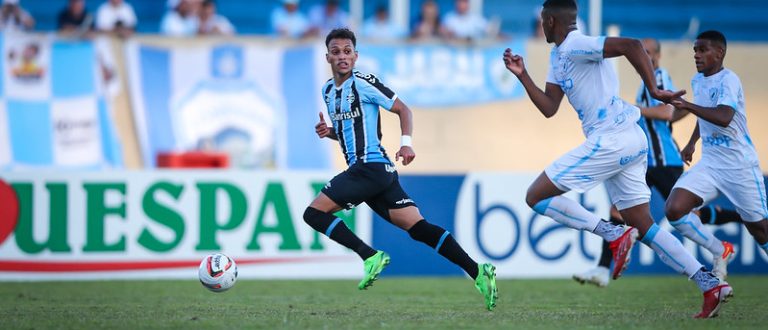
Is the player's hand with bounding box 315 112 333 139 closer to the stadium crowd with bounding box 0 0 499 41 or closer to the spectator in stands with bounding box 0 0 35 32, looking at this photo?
the stadium crowd with bounding box 0 0 499 41

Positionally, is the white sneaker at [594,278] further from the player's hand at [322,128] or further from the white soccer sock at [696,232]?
the player's hand at [322,128]

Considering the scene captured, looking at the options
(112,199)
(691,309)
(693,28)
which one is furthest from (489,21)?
(691,309)

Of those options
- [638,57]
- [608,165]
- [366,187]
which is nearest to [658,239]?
[608,165]

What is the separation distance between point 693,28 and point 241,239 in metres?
9.54

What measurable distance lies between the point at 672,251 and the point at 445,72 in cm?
924

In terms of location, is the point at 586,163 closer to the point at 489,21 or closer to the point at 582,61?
the point at 582,61

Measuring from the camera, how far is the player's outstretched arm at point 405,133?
26.9 ft

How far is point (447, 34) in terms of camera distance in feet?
57.8

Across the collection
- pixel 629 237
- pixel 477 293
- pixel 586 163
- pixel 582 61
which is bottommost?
pixel 477 293

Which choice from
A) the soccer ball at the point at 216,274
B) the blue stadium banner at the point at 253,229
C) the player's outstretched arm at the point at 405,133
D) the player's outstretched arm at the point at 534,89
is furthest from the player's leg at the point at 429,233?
the blue stadium banner at the point at 253,229

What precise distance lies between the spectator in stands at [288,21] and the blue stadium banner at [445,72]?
1.39m

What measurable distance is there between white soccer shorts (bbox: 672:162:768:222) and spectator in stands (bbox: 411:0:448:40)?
8459 mm

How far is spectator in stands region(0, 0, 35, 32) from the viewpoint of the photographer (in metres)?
16.9

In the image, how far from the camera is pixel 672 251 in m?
8.43
